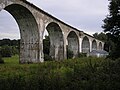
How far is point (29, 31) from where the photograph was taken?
28.2m

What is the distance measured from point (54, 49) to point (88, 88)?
99.8ft

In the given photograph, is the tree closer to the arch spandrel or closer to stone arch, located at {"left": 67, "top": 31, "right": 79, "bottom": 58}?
the arch spandrel

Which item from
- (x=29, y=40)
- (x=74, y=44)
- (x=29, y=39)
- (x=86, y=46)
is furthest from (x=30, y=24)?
(x=86, y=46)

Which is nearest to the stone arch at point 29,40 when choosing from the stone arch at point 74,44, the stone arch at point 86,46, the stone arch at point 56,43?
the stone arch at point 56,43

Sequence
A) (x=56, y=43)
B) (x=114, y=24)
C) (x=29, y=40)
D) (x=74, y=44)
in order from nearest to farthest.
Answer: (x=114, y=24) → (x=29, y=40) → (x=56, y=43) → (x=74, y=44)

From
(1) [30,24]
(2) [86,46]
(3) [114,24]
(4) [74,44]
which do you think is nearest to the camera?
(3) [114,24]

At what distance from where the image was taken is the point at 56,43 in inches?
1561

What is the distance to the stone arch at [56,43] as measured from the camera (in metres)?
38.7

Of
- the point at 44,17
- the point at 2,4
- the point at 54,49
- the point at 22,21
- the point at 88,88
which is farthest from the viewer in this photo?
the point at 54,49

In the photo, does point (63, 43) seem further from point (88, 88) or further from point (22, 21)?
point (88, 88)

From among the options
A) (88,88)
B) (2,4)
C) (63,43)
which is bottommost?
(88,88)

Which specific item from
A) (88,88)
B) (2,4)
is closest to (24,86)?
(88,88)

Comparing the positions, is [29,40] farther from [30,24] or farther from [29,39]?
[30,24]

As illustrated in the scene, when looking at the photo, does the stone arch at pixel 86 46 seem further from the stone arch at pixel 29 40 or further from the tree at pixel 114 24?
the tree at pixel 114 24
